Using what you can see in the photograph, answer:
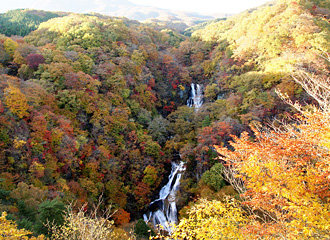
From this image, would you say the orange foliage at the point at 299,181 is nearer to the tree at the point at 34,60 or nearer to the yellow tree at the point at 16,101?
the yellow tree at the point at 16,101

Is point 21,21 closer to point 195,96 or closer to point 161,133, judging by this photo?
point 195,96

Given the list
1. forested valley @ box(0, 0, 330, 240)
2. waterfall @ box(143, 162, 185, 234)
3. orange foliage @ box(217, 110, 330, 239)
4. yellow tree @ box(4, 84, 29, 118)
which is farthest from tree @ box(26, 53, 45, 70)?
orange foliage @ box(217, 110, 330, 239)

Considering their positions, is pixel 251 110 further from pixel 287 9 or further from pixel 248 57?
pixel 287 9

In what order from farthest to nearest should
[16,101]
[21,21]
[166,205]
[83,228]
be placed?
1. [21,21]
2. [166,205]
3. [16,101]
4. [83,228]

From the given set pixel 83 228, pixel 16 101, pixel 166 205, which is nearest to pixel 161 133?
pixel 166 205

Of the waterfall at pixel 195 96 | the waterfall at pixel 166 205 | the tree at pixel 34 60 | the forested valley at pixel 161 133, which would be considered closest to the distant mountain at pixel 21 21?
the forested valley at pixel 161 133

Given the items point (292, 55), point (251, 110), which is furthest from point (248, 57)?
point (251, 110)
